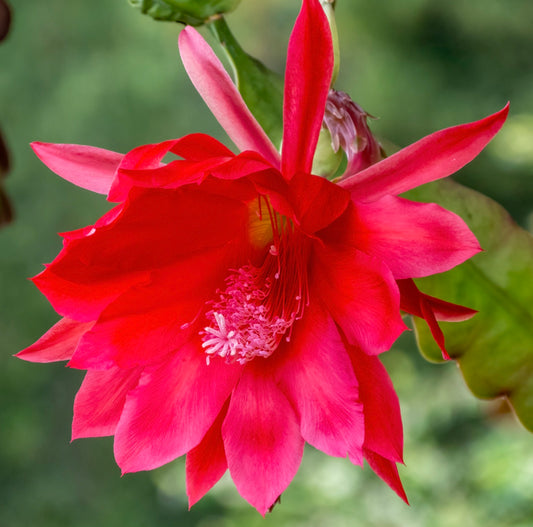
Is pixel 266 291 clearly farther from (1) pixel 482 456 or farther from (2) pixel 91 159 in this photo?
(1) pixel 482 456

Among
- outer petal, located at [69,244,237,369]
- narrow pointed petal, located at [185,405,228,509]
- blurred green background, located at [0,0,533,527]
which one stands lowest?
blurred green background, located at [0,0,533,527]

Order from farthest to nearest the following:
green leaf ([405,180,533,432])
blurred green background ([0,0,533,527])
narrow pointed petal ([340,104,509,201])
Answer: blurred green background ([0,0,533,527])
green leaf ([405,180,533,432])
narrow pointed petal ([340,104,509,201])

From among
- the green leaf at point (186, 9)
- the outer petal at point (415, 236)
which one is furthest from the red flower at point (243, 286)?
the green leaf at point (186, 9)

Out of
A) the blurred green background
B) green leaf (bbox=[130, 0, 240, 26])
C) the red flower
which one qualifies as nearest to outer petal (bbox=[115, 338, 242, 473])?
the red flower

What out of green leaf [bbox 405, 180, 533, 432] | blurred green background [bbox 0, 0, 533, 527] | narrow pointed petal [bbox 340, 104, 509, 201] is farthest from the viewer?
blurred green background [bbox 0, 0, 533, 527]

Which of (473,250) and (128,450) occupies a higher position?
(473,250)

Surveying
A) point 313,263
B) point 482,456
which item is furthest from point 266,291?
point 482,456

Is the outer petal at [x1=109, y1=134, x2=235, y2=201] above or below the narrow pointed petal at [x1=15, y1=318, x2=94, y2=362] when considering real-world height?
above

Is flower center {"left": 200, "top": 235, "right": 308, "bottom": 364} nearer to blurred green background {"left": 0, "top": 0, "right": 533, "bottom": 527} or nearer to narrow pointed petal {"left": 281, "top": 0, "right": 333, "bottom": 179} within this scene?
narrow pointed petal {"left": 281, "top": 0, "right": 333, "bottom": 179}
